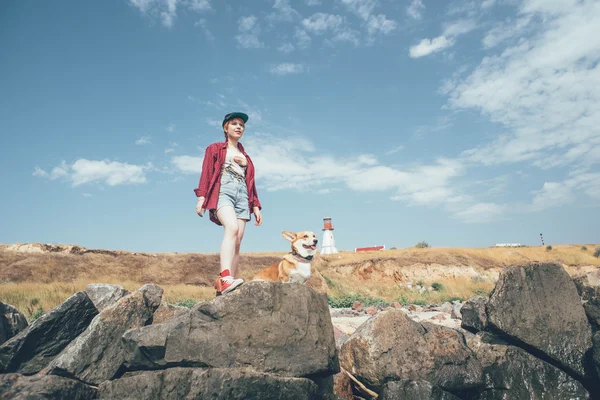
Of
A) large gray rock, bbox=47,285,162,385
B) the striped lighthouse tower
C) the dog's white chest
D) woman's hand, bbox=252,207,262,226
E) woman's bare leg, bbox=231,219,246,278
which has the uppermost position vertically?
the striped lighthouse tower

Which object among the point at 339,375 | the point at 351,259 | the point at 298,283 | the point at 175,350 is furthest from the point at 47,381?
the point at 351,259

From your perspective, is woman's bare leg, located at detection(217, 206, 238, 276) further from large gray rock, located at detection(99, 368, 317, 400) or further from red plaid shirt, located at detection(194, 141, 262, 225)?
large gray rock, located at detection(99, 368, 317, 400)

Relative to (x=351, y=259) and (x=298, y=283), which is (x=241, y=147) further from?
(x=351, y=259)

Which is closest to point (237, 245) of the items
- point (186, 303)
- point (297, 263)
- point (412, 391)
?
point (297, 263)

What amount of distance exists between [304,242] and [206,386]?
2.24 meters

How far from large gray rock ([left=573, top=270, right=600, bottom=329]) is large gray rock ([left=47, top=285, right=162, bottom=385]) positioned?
20.0ft

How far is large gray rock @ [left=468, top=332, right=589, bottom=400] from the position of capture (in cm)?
514

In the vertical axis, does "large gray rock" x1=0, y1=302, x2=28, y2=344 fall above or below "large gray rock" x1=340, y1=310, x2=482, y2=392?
above

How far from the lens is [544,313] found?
5.37 meters

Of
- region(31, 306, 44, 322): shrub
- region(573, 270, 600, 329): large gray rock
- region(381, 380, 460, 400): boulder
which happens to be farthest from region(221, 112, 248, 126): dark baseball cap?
region(31, 306, 44, 322): shrub

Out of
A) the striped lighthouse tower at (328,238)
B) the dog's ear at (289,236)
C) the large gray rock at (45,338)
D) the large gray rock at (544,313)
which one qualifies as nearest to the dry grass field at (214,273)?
the large gray rock at (544,313)

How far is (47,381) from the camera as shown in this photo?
4.07 m

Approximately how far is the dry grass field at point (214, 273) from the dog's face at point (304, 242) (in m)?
3.46

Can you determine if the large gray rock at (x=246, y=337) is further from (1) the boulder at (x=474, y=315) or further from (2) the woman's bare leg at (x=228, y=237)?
(1) the boulder at (x=474, y=315)
